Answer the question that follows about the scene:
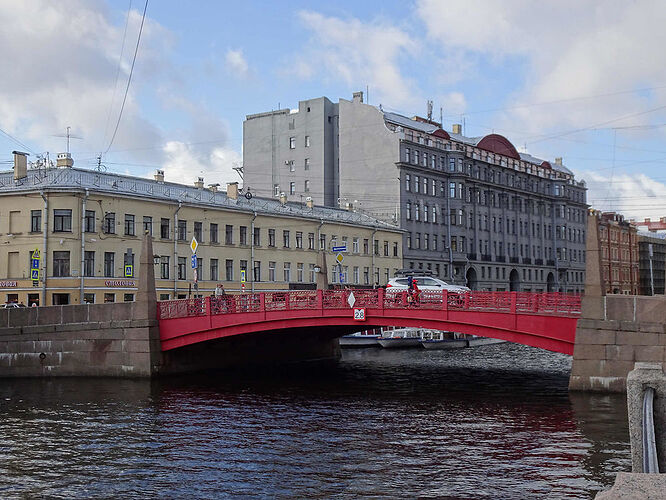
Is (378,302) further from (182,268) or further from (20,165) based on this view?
(20,165)

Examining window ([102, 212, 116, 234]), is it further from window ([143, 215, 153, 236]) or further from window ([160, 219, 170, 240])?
window ([160, 219, 170, 240])

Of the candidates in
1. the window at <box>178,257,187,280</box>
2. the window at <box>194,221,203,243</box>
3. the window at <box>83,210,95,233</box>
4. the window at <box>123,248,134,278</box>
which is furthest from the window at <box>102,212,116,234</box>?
the window at <box>194,221,203,243</box>

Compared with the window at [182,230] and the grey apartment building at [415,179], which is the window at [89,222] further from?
the grey apartment building at [415,179]

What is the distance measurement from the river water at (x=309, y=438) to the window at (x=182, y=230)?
676 inches

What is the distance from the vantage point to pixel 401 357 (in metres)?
47.8

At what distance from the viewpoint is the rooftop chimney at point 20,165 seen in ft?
154

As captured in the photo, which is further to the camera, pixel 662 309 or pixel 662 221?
pixel 662 221

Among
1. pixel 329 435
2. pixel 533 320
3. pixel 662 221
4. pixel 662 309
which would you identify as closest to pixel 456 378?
pixel 533 320

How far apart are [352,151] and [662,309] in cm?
5060

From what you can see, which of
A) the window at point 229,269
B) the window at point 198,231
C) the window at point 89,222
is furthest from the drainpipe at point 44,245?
the window at point 229,269

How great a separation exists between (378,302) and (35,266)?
2213cm

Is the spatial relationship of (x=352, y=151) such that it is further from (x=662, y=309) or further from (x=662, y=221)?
(x=662, y=221)

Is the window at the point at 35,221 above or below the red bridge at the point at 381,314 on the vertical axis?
above

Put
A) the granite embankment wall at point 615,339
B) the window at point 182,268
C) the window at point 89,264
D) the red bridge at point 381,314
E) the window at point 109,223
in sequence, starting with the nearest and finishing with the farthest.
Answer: the granite embankment wall at point 615,339, the red bridge at point 381,314, the window at point 89,264, the window at point 109,223, the window at point 182,268
